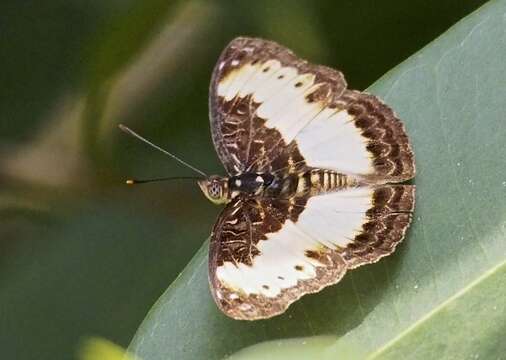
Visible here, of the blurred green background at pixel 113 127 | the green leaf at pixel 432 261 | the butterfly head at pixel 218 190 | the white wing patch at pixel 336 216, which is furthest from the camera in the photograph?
the blurred green background at pixel 113 127

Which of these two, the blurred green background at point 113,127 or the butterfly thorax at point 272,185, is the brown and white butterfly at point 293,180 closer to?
the butterfly thorax at point 272,185

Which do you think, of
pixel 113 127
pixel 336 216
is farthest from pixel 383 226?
pixel 113 127

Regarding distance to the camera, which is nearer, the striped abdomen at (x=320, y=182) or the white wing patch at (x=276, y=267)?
the white wing patch at (x=276, y=267)

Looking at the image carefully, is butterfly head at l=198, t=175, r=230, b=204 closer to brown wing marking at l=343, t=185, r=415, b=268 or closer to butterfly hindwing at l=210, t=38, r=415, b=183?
butterfly hindwing at l=210, t=38, r=415, b=183

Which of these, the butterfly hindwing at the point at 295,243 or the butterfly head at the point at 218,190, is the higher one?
the butterfly head at the point at 218,190

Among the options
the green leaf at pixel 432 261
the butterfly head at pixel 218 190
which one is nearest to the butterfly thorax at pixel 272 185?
the butterfly head at pixel 218 190

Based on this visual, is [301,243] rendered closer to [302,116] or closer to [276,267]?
[276,267]

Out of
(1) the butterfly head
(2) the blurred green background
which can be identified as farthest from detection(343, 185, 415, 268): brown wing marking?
(2) the blurred green background
